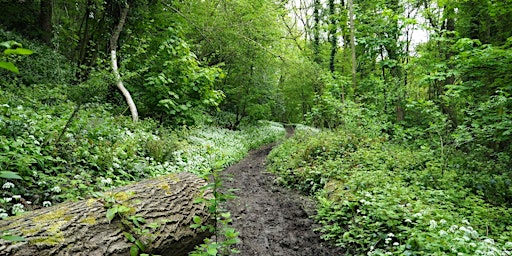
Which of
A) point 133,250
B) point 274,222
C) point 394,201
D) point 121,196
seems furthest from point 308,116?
point 133,250

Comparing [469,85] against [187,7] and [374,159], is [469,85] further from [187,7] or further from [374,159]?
[187,7]

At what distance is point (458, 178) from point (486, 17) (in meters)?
6.10

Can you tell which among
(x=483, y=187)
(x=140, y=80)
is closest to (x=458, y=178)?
(x=483, y=187)

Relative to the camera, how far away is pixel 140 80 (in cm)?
1002

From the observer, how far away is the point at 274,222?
475cm

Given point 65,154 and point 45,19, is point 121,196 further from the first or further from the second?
point 45,19

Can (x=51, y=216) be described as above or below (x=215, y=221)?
above

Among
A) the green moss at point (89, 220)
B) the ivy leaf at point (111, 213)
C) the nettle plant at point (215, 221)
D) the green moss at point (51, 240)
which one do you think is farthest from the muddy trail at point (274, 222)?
the green moss at point (51, 240)

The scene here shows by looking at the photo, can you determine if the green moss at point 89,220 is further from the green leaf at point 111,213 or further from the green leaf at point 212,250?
the green leaf at point 212,250

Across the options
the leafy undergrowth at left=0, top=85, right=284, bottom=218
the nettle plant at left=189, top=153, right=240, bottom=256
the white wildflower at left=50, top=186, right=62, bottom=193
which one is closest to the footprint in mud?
the nettle plant at left=189, top=153, right=240, bottom=256

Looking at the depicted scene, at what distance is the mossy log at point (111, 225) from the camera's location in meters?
2.27

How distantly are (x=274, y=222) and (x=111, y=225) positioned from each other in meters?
2.84

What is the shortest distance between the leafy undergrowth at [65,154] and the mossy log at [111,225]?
2.41ft

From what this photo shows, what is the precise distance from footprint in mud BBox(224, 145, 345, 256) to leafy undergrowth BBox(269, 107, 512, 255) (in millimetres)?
275
